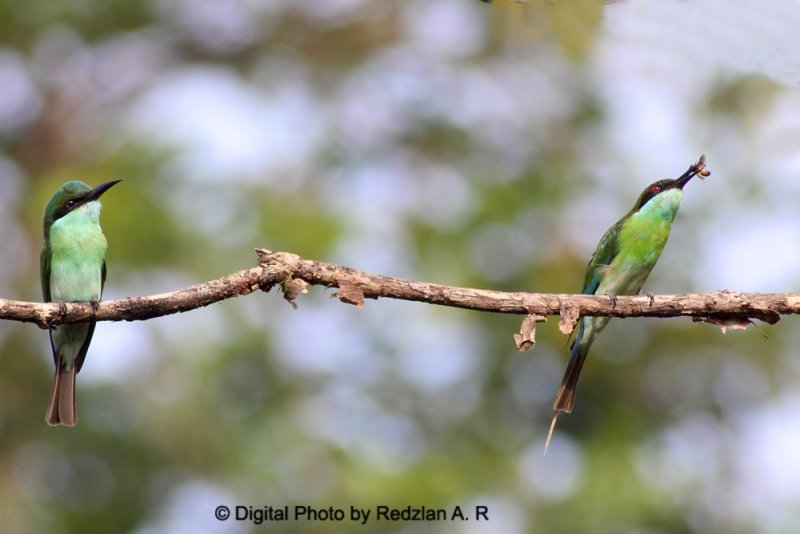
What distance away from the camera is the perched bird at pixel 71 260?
4.84 m

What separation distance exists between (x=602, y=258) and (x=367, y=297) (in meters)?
1.90

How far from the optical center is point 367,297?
3188 mm

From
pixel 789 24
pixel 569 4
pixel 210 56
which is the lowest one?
pixel 789 24

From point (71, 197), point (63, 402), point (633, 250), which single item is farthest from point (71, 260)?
point (633, 250)

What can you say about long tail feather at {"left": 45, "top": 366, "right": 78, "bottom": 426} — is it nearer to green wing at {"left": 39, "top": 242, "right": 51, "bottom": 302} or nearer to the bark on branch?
green wing at {"left": 39, "top": 242, "right": 51, "bottom": 302}

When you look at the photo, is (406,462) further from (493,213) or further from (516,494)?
(493,213)

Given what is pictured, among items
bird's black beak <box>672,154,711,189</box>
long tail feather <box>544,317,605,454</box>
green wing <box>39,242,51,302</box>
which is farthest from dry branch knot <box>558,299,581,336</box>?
green wing <box>39,242,51,302</box>

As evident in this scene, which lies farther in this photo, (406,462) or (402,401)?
(402,401)

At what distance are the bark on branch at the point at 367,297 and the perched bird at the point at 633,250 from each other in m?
1.19

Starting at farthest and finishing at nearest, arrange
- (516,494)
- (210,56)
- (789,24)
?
(210,56) < (516,494) < (789,24)

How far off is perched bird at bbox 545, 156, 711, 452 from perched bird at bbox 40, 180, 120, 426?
7.01 feet

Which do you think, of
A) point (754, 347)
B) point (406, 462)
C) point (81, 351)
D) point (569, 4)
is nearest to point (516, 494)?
point (406, 462)

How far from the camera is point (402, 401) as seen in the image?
11625mm

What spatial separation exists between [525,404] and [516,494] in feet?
3.81
